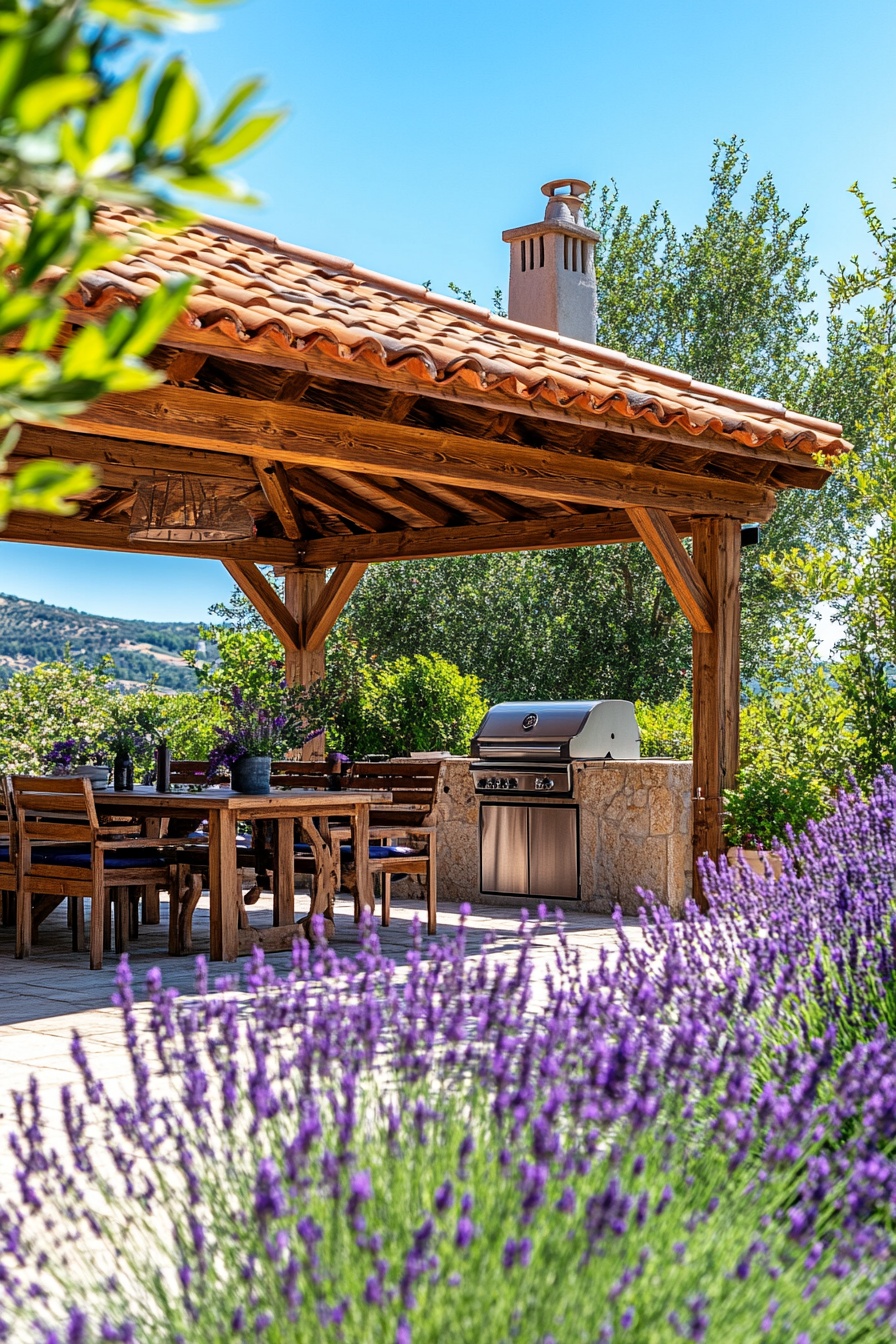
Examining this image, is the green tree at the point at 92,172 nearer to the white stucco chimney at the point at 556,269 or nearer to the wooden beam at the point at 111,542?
the wooden beam at the point at 111,542

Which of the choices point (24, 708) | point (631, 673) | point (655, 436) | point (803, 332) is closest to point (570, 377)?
point (655, 436)

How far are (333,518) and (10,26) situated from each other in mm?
10333

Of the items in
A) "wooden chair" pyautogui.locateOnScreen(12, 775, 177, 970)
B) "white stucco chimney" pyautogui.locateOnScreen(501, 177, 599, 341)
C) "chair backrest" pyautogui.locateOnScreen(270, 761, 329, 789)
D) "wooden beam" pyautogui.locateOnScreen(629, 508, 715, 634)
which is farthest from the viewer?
"white stucco chimney" pyautogui.locateOnScreen(501, 177, 599, 341)

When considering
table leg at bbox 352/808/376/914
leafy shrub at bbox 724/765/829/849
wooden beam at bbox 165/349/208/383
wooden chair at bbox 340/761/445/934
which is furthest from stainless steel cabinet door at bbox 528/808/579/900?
wooden beam at bbox 165/349/208/383

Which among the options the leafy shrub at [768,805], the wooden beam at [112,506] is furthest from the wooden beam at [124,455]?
the leafy shrub at [768,805]

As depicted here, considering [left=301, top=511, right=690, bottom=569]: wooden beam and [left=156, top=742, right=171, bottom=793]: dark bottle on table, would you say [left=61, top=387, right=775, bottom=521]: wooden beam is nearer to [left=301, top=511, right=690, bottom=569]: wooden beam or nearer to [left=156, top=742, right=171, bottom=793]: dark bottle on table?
[left=301, top=511, right=690, bottom=569]: wooden beam

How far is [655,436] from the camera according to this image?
7.23m

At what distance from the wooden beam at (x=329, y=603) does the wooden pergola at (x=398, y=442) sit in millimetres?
17

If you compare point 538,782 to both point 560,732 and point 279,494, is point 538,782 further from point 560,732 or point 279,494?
point 279,494

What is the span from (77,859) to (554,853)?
332cm

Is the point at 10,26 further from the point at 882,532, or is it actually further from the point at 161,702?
the point at 161,702

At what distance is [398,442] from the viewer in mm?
6672

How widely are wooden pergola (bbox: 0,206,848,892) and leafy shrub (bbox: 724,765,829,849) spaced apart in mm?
245

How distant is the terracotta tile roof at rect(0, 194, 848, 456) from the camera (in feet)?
17.7
